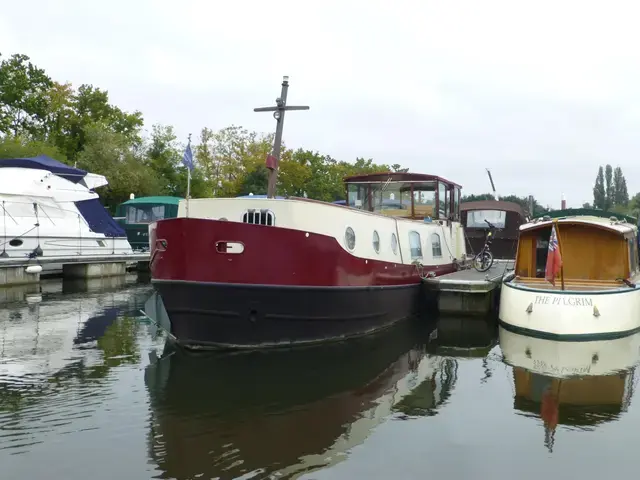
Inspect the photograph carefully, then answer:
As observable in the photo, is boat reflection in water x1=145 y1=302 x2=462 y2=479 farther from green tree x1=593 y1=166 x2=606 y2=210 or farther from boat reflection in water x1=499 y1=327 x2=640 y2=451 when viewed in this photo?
green tree x1=593 y1=166 x2=606 y2=210

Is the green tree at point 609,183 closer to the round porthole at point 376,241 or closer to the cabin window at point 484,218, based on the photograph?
the cabin window at point 484,218

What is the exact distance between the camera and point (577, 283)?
44.0 ft

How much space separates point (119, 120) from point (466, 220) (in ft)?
109

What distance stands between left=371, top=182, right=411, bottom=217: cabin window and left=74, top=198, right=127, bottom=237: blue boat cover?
586 inches

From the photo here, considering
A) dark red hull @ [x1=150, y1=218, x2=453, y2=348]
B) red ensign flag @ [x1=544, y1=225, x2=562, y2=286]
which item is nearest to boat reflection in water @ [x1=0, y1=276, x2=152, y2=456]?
dark red hull @ [x1=150, y1=218, x2=453, y2=348]

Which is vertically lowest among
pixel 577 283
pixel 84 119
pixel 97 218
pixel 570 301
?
pixel 570 301

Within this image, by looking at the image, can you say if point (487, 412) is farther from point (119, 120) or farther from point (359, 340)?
point (119, 120)

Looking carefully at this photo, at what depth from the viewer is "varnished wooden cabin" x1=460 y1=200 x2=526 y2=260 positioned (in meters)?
23.0

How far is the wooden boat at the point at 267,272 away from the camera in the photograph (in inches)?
383

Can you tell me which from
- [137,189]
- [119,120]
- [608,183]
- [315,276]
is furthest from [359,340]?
[608,183]

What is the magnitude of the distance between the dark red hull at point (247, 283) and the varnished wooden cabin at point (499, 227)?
13.5m

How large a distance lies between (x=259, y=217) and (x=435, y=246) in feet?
23.7

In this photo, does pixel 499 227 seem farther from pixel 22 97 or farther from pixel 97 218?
pixel 22 97

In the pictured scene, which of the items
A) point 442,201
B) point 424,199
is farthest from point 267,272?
point 442,201
